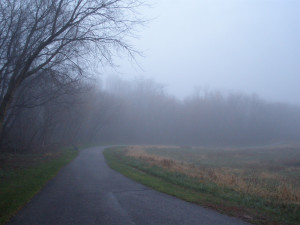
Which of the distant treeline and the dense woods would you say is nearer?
the dense woods

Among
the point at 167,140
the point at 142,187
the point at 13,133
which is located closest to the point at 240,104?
the point at 167,140

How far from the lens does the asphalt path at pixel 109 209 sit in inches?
233

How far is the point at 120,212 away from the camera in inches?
258

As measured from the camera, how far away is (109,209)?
683cm

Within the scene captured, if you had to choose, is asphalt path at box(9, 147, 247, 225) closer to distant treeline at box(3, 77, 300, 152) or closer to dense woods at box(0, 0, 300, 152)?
dense woods at box(0, 0, 300, 152)

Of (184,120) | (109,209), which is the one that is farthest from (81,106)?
(184,120)

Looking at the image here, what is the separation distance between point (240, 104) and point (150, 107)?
40725mm

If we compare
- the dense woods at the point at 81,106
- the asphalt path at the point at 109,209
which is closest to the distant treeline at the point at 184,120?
the dense woods at the point at 81,106

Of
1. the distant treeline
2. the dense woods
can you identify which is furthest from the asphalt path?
the distant treeline

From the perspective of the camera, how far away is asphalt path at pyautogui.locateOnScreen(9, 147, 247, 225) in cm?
591

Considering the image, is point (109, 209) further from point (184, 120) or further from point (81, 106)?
point (184, 120)

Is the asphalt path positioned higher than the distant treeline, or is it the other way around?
the distant treeline

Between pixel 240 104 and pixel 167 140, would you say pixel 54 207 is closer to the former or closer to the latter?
pixel 167 140

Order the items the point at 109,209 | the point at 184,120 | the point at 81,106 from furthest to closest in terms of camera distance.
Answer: the point at 184,120 < the point at 81,106 < the point at 109,209
